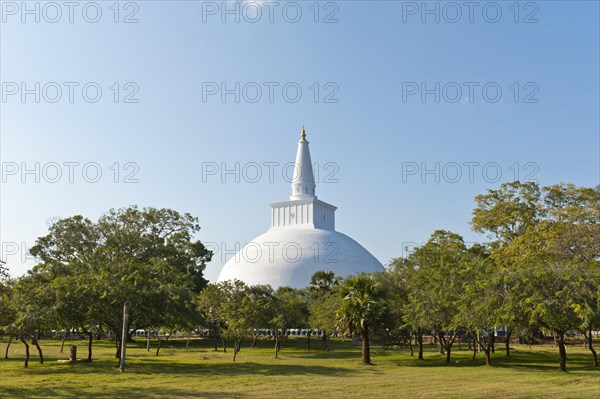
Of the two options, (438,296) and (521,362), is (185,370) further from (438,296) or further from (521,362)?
(521,362)

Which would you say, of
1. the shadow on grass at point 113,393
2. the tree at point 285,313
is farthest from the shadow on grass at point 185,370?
the tree at point 285,313

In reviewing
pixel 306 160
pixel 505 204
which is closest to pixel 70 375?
pixel 505 204

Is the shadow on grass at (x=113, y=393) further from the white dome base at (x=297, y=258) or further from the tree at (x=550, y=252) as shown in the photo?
the white dome base at (x=297, y=258)

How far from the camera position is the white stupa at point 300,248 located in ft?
282

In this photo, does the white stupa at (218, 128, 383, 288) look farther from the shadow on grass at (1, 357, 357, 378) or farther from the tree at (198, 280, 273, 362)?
the shadow on grass at (1, 357, 357, 378)

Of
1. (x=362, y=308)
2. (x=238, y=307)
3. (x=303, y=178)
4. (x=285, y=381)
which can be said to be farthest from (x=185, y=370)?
(x=303, y=178)

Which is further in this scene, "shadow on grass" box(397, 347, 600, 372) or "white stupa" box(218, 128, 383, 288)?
"white stupa" box(218, 128, 383, 288)

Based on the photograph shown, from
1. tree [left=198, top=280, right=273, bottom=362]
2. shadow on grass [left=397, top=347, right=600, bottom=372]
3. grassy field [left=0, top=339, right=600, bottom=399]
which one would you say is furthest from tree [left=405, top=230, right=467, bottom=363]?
tree [left=198, top=280, right=273, bottom=362]

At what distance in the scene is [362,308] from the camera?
34.1m

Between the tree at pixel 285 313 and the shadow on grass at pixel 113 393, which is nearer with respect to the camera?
the shadow on grass at pixel 113 393

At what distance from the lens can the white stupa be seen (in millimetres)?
86062

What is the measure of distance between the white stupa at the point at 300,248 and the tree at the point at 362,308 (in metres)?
48.1

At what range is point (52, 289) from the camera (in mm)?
29875

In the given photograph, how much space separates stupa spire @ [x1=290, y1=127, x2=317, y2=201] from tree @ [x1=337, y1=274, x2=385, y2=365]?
2212 inches
